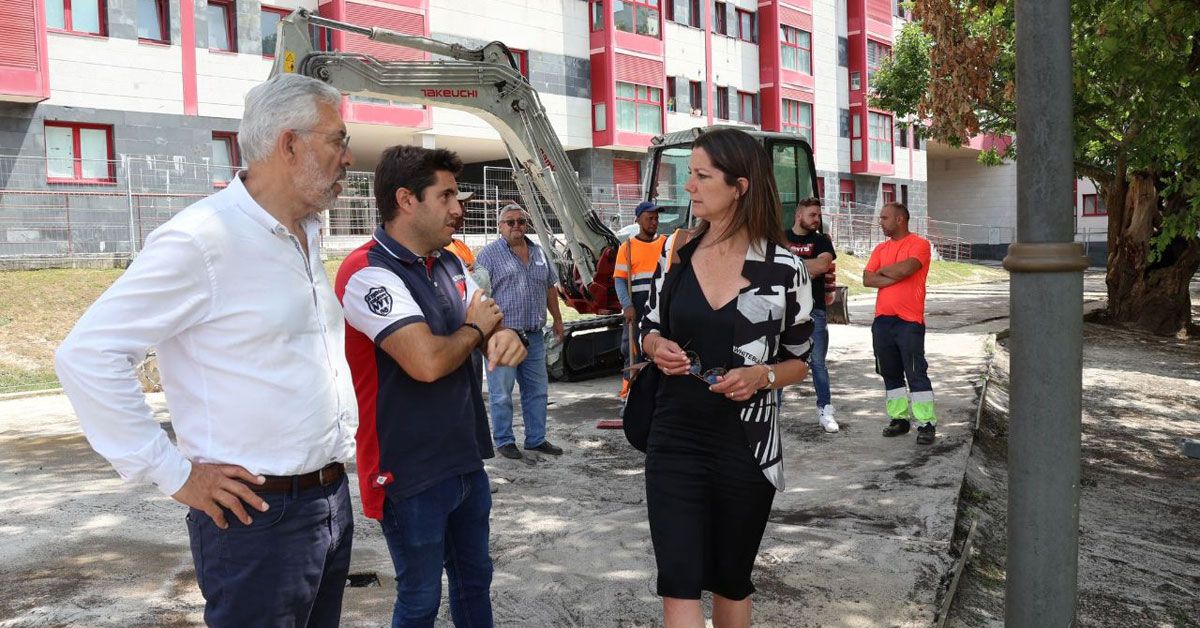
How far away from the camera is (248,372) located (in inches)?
89.7

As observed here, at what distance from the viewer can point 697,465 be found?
312 cm

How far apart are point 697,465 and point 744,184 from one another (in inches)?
37.0

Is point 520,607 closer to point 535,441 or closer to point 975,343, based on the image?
point 535,441

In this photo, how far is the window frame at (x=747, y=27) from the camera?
37.0 metres

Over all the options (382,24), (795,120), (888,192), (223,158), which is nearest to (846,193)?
(888,192)

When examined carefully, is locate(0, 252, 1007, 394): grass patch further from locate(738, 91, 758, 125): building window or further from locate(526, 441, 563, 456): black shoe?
locate(738, 91, 758, 125): building window

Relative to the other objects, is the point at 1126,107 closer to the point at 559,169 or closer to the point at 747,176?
the point at 559,169

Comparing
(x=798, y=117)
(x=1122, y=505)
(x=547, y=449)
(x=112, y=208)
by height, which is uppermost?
(x=798, y=117)

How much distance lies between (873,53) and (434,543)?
4326 cm

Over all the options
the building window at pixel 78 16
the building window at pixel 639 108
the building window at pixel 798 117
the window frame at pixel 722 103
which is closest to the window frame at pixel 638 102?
the building window at pixel 639 108

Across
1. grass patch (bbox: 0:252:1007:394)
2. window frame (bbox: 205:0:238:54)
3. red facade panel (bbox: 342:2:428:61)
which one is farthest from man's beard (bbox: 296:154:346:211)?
window frame (bbox: 205:0:238:54)

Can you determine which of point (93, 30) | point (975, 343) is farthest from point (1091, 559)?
point (93, 30)

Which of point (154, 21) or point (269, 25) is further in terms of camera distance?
point (269, 25)

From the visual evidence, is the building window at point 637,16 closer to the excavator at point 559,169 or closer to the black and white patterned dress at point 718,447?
the excavator at point 559,169
